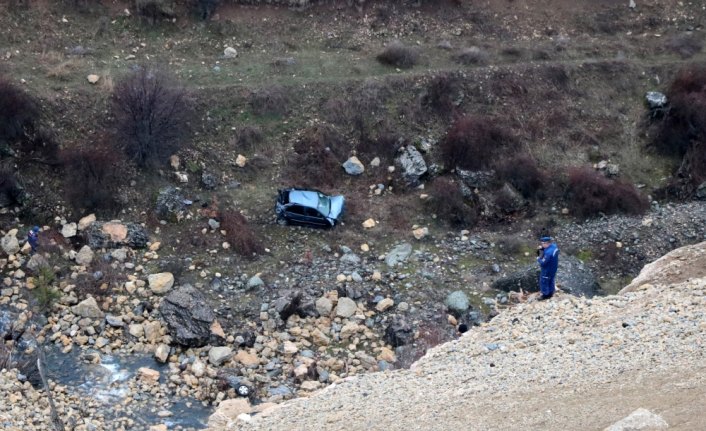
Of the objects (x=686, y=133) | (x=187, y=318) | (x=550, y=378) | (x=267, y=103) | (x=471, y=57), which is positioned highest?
(x=550, y=378)

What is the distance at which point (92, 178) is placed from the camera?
2545 centimetres

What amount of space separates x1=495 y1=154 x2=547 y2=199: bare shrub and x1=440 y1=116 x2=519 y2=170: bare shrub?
21.5 inches

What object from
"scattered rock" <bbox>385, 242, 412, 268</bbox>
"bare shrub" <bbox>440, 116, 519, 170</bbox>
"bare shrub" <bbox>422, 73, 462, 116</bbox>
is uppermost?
"bare shrub" <bbox>422, 73, 462, 116</bbox>

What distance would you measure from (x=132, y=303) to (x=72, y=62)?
10229 mm

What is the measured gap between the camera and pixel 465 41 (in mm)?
33250

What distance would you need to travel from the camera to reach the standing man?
63.7 ft

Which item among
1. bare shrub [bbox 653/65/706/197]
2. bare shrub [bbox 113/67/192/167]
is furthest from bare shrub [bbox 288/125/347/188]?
bare shrub [bbox 653/65/706/197]

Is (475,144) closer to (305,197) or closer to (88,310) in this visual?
(305,197)

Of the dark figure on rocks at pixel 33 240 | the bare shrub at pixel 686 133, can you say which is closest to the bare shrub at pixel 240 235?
the dark figure on rocks at pixel 33 240

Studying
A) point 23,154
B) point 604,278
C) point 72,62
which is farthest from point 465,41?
point 23,154

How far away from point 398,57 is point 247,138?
264 inches

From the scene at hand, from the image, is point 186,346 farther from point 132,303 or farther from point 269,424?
point 269,424

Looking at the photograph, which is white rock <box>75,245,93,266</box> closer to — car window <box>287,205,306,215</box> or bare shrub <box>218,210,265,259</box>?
bare shrub <box>218,210,265,259</box>

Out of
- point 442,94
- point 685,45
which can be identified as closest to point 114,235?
point 442,94
